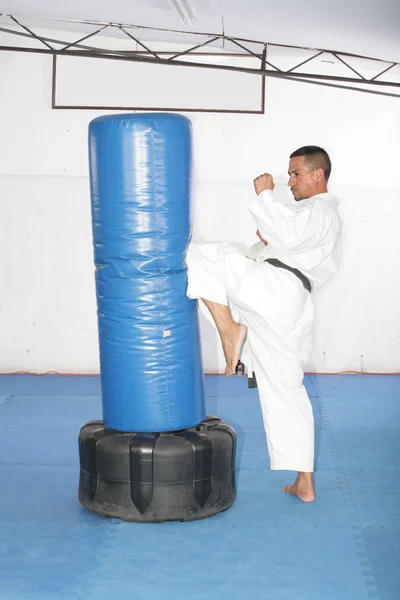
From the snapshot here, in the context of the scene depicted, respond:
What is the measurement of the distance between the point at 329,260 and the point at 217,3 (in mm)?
2310

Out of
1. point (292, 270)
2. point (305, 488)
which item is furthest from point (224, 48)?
point (305, 488)

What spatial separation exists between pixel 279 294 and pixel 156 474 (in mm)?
977

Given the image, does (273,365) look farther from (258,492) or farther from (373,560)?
(373,560)

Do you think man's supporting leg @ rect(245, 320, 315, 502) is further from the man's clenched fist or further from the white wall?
the white wall

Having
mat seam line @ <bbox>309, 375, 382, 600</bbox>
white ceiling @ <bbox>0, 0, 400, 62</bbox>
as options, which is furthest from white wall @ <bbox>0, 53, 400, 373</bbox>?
mat seam line @ <bbox>309, 375, 382, 600</bbox>

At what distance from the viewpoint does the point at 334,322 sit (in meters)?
7.56

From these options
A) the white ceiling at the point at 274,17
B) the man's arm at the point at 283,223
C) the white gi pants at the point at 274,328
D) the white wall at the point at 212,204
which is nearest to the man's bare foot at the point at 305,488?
the white gi pants at the point at 274,328

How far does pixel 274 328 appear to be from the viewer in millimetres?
3660

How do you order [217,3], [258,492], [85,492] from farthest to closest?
[217,3] < [258,492] < [85,492]

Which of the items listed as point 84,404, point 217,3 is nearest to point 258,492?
point 84,404

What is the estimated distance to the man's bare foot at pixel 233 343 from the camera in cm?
364

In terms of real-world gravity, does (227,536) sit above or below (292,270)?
below

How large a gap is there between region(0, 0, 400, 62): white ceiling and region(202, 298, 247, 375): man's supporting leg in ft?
7.50

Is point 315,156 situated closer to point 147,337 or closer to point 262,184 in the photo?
point 262,184
